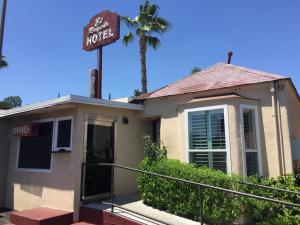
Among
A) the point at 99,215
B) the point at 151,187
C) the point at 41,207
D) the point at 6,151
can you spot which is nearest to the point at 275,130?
the point at 151,187

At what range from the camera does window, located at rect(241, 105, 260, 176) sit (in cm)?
751

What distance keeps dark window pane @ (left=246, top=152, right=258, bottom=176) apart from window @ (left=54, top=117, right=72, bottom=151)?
4.88 meters

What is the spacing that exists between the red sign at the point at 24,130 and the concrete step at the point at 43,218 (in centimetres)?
251

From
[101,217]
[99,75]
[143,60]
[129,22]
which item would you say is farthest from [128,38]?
[101,217]

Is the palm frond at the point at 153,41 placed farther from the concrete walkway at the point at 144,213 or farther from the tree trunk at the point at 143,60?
the concrete walkway at the point at 144,213

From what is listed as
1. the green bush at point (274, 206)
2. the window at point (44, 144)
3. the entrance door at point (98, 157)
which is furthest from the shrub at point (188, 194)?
the window at point (44, 144)

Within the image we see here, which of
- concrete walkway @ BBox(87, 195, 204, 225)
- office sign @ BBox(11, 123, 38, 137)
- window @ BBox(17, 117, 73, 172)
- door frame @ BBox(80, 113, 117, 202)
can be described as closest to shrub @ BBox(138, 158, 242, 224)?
concrete walkway @ BBox(87, 195, 204, 225)

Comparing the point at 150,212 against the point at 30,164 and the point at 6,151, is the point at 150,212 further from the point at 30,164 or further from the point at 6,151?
the point at 6,151

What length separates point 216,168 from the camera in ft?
24.7

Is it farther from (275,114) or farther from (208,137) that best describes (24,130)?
(275,114)

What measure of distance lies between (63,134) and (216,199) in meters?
4.73

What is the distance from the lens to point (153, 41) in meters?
21.0

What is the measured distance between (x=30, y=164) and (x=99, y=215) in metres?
3.60

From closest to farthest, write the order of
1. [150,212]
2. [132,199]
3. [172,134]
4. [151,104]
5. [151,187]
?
[150,212] < [151,187] < [132,199] < [172,134] < [151,104]
